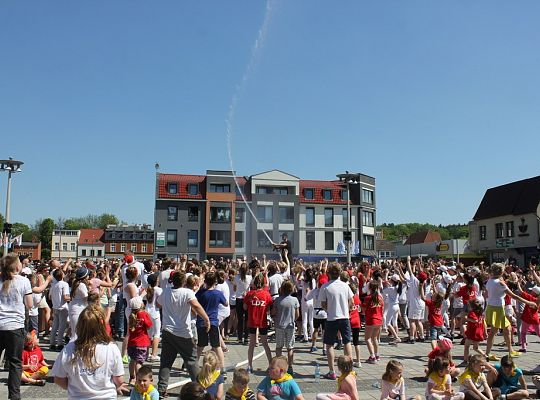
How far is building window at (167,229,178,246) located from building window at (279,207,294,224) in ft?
39.3

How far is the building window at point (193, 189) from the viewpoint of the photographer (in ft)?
185

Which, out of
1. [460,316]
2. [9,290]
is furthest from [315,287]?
[9,290]

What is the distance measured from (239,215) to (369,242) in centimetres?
1651

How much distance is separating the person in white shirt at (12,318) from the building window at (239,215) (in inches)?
1974

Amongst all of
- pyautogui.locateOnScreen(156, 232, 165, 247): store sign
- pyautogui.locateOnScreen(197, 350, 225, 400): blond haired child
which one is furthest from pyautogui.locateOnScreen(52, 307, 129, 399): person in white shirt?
pyautogui.locateOnScreen(156, 232, 165, 247): store sign


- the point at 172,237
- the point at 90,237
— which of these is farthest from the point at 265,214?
the point at 90,237

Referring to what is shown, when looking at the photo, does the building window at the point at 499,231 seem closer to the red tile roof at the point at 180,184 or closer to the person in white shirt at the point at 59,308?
the red tile roof at the point at 180,184

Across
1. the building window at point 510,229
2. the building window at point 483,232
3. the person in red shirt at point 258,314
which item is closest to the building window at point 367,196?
the building window at point 483,232

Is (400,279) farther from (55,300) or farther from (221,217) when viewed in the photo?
(221,217)

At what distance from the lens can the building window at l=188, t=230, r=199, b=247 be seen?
184 ft

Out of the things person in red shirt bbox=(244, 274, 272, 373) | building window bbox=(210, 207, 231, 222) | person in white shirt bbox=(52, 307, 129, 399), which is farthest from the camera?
building window bbox=(210, 207, 231, 222)

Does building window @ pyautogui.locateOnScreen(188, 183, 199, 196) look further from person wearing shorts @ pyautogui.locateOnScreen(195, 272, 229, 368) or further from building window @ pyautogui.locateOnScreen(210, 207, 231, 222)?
person wearing shorts @ pyautogui.locateOnScreen(195, 272, 229, 368)

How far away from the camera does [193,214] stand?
56.2 m

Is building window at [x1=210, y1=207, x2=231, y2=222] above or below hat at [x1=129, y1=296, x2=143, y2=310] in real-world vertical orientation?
above
